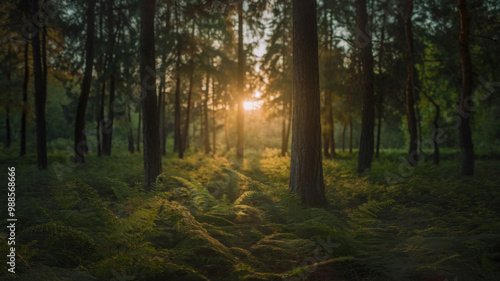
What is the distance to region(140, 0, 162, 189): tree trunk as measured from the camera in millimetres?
8273

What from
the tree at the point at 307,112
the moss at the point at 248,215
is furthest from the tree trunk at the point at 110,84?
the moss at the point at 248,215

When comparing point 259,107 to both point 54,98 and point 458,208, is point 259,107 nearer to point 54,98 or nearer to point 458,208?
point 458,208

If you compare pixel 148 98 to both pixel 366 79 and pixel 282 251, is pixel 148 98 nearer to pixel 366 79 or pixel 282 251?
pixel 282 251

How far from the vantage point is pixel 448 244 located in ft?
12.0

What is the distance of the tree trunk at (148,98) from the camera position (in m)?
8.27

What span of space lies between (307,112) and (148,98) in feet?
14.5

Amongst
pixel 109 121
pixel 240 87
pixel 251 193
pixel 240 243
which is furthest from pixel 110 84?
pixel 240 243

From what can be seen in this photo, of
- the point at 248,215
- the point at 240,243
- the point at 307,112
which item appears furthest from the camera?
the point at 307,112

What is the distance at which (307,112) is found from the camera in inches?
276

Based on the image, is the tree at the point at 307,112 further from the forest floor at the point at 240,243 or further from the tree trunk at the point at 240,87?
the tree trunk at the point at 240,87

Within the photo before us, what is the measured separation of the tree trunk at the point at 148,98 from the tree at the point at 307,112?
13.1 feet

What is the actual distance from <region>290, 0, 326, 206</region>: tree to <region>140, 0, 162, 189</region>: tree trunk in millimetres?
3986

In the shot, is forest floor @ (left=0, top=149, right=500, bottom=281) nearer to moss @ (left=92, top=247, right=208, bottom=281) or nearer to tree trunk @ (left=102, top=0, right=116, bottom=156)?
moss @ (left=92, top=247, right=208, bottom=281)

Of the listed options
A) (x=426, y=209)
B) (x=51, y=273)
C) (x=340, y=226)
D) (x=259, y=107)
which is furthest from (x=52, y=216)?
(x=259, y=107)
